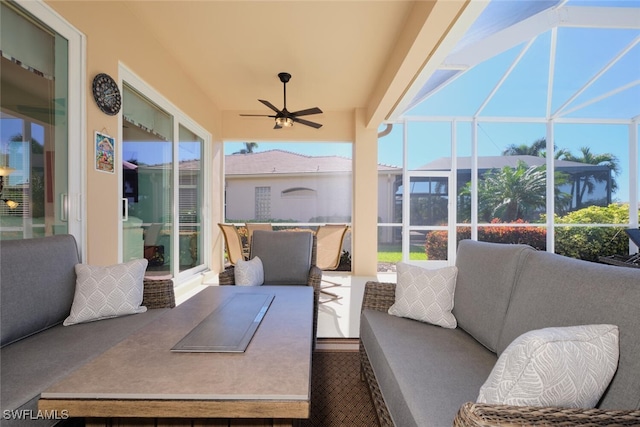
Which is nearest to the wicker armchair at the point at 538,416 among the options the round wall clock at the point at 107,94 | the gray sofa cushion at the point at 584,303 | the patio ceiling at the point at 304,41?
the gray sofa cushion at the point at 584,303

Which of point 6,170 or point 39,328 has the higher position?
point 6,170

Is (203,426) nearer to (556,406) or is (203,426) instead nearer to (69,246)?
(556,406)

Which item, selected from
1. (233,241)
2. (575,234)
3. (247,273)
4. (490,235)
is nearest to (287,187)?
(233,241)

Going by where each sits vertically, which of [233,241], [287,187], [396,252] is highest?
[287,187]

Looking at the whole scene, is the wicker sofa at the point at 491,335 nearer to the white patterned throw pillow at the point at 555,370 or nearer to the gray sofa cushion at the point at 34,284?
the white patterned throw pillow at the point at 555,370

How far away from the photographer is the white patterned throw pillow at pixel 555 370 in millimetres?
785

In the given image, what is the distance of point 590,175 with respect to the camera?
5.79 m

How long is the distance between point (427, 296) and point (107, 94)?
2.97 meters

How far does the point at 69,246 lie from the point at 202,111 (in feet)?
11.0

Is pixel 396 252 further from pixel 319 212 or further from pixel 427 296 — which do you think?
pixel 427 296

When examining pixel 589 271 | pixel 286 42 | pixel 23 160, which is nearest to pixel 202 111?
pixel 286 42

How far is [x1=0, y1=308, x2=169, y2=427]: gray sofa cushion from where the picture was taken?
3.56 ft

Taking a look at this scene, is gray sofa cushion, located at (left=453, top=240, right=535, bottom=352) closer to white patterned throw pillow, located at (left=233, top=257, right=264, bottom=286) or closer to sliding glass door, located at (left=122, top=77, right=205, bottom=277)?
white patterned throw pillow, located at (left=233, top=257, right=264, bottom=286)

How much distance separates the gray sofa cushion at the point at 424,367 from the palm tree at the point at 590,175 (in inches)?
232
